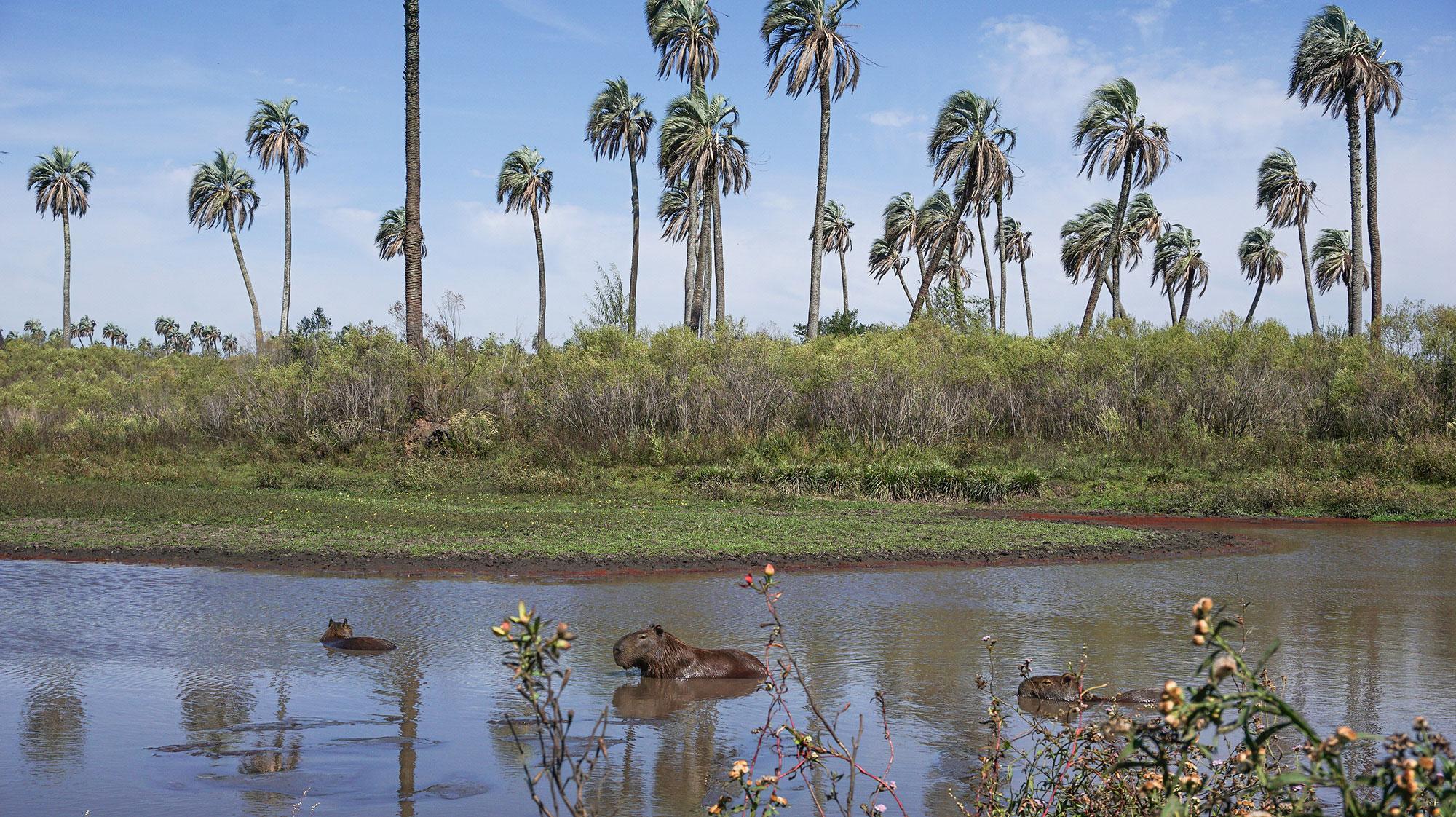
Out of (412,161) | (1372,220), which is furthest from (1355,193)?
(412,161)

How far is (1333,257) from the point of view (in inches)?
2544

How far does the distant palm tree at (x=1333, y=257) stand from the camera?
64125 mm

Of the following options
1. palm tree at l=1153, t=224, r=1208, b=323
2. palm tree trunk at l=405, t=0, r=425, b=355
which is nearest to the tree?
palm tree at l=1153, t=224, r=1208, b=323

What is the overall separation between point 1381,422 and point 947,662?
2328 cm

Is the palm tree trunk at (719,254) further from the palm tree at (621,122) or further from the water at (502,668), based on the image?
the water at (502,668)

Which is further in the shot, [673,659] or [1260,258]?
[1260,258]

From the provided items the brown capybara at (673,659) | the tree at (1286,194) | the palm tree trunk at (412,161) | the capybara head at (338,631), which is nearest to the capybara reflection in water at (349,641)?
the capybara head at (338,631)

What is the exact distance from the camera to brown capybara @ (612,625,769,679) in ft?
26.4

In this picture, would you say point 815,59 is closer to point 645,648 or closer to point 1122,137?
point 1122,137

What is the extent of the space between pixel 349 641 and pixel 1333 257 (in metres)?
68.8

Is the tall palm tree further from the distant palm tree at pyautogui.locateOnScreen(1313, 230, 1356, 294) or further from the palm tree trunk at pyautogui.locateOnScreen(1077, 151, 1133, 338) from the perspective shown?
the distant palm tree at pyautogui.locateOnScreen(1313, 230, 1356, 294)

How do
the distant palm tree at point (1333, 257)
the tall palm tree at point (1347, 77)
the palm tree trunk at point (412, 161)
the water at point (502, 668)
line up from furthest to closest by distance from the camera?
the distant palm tree at point (1333, 257), the tall palm tree at point (1347, 77), the palm tree trunk at point (412, 161), the water at point (502, 668)

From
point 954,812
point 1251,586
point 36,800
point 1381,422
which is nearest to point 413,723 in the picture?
point 36,800

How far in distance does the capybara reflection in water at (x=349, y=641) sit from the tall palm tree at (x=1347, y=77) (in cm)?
3710
